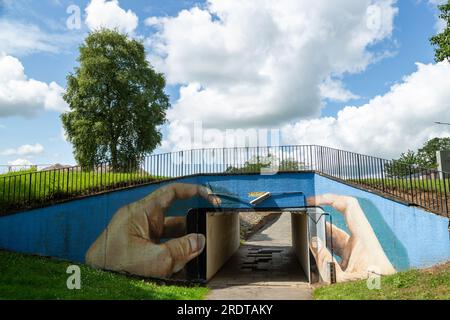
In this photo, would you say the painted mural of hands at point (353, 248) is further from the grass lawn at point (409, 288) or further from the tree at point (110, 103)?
the tree at point (110, 103)

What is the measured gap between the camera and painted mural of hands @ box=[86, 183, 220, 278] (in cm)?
1338

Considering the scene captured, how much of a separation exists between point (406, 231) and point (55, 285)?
A: 10372mm

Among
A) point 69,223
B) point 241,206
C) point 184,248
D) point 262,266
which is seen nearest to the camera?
point 69,223

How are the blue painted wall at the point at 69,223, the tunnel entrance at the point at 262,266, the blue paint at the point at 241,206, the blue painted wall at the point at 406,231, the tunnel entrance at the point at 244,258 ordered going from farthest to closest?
the tunnel entrance at the point at 262,266, the tunnel entrance at the point at 244,258, the blue painted wall at the point at 69,223, the blue paint at the point at 241,206, the blue painted wall at the point at 406,231

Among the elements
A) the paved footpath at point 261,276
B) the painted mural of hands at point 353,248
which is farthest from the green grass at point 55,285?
the painted mural of hands at point 353,248

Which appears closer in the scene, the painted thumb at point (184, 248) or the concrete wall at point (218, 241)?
the painted thumb at point (184, 248)

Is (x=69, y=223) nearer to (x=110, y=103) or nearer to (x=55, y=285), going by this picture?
(x=55, y=285)

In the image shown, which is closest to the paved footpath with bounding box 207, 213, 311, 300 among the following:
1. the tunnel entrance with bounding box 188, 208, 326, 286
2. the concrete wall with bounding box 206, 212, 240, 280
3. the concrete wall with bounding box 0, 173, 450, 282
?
the tunnel entrance with bounding box 188, 208, 326, 286

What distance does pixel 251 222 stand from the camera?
37.4 metres

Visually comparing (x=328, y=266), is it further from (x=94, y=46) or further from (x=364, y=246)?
(x=94, y=46)

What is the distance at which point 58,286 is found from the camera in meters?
8.86

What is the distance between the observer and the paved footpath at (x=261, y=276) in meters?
12.8

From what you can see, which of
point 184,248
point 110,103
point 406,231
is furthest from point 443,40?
point 110,103

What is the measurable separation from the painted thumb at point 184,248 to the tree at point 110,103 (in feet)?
41.9
